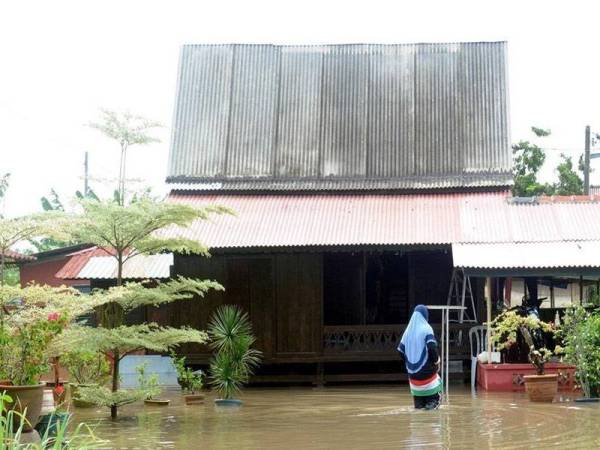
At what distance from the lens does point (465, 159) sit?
2105 cm

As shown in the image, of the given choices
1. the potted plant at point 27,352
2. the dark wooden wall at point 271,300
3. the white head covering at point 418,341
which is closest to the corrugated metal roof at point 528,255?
the dark wooden wall at point 271,300

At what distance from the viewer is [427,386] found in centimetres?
1223

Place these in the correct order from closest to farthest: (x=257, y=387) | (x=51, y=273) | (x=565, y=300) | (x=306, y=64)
A: (x=257, y=387)
(x=306, y=64)
(x=51, y=273)
(x=565, y=300)

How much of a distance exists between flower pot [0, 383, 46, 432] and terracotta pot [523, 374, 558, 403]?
7.43m

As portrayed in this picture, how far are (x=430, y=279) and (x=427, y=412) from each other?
24.6 feet

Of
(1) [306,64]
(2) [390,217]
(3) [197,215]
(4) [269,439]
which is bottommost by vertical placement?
(4) [269,439]

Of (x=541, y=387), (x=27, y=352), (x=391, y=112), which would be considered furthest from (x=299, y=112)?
(x=27, y=352)

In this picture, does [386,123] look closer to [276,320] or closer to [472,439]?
[276,320]

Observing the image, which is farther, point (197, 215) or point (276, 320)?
point (276, 320)

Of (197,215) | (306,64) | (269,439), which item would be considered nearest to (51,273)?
(306,64)

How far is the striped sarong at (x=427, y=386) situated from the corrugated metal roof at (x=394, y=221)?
542 centimetres

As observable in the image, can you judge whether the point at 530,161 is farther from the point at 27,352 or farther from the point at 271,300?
the point at 27,352

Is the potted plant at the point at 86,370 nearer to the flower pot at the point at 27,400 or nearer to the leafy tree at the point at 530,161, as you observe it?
the flower pot at the point at 27,400

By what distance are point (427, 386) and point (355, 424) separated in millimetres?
1526
